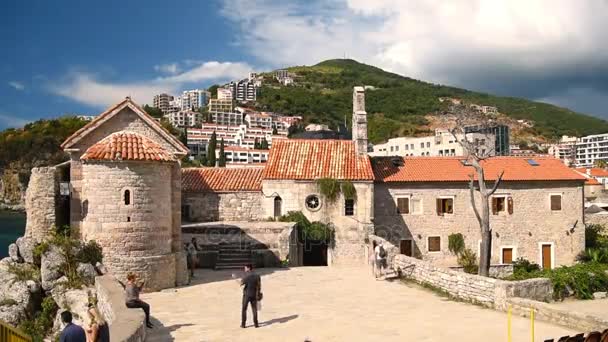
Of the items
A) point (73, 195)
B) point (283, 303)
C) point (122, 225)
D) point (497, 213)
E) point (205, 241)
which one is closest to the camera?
point (283, 303)

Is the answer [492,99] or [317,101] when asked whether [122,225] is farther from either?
[492,99]

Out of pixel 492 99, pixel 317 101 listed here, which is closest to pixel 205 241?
pixel 317 101

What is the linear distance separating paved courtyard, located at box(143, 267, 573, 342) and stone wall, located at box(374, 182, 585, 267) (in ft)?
38.0

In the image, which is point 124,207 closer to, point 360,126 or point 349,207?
point 349,207

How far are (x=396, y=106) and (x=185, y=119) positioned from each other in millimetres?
70162

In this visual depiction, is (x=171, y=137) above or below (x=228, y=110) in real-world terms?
below

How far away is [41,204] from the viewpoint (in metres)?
17.4

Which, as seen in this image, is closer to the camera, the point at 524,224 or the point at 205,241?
the point at 205,241

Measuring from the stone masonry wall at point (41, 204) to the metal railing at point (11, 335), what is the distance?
33.2 ft

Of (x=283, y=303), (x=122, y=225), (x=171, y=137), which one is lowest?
(x=283, y=303)

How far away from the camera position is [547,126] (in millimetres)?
160250

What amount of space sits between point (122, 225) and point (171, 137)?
4421 millimetres

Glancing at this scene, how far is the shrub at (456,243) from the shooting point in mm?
30266

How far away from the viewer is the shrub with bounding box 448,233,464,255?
3027cm
